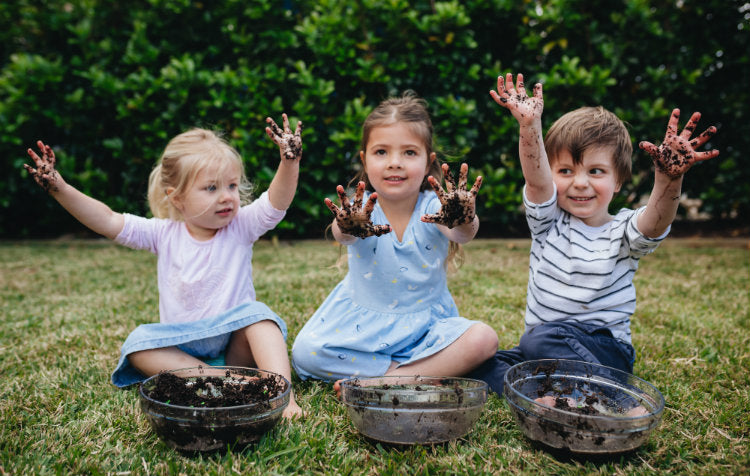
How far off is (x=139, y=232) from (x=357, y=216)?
1.09 m

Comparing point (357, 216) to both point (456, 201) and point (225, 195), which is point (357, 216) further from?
point (225, 195)

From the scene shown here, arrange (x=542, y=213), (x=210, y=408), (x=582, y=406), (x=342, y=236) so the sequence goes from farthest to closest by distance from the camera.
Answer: (x=542, y=213) → (x=342, y=236) → (x=582, y=406) → (x=210, y=408)

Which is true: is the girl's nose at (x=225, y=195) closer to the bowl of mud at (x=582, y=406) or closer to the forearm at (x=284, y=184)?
the forearm at (x=284, y=184)

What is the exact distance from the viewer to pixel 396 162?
2193 mm

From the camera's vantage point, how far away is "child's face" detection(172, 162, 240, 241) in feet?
7.36

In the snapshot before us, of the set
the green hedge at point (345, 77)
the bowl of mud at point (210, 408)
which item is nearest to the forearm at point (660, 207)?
the bowl of mud at point (210, 408)

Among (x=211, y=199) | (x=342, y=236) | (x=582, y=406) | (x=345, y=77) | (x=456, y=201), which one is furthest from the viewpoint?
(x=345, y=77)

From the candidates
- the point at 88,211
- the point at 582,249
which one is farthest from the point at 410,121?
the point at 88,211

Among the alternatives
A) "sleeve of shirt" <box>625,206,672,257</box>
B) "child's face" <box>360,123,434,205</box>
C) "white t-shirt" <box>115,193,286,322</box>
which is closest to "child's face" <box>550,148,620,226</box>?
"sleeve of shirt" <box>625,206,672,257</box>

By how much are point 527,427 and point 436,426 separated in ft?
0.88

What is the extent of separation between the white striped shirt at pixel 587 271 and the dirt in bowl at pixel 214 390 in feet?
3.96

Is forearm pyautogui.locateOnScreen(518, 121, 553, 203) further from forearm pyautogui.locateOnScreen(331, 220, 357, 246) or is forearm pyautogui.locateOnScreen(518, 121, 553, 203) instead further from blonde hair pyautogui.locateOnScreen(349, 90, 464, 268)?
forearm pyautogui.locateOnScreen(331, 220, 357, 246)

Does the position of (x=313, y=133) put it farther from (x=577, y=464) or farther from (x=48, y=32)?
(x=577, y=464)

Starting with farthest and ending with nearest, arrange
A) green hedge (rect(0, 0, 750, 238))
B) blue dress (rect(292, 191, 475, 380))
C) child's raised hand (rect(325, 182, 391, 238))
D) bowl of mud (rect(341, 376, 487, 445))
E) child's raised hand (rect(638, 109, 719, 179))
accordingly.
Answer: green hedge (rect(0, 0, 750, 238))
blue dress (rect(292, 191, 475, 380))
child's raised hand (rect(325, 182, 391, 238))
child's raised hand (rect(638, 109, 719, 179))
bowl of mud (rect(341, 376, 487, 445))
